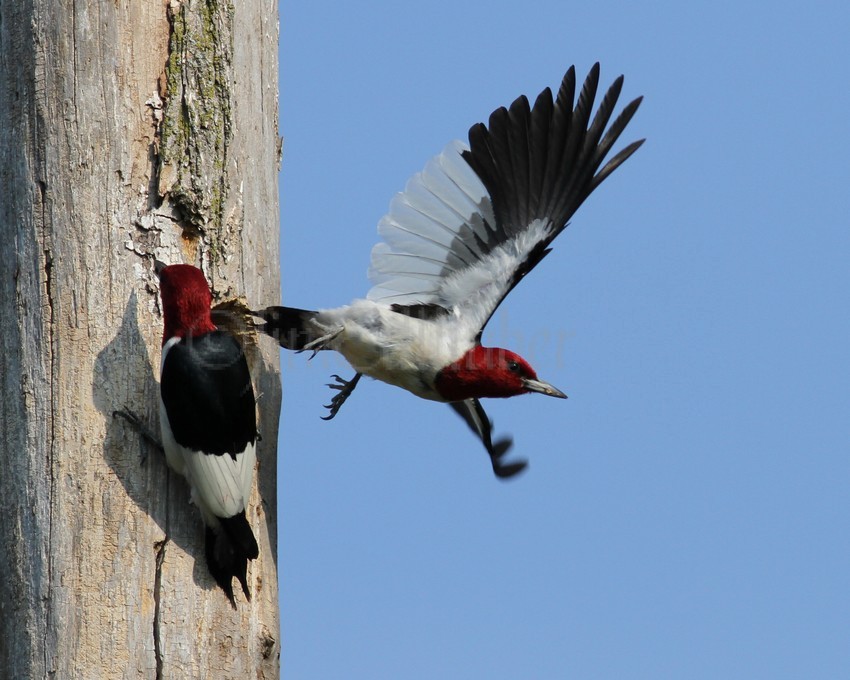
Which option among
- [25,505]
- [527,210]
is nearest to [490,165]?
[527,210]

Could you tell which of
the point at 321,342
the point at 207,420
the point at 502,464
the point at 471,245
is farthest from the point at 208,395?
the point at 502,464

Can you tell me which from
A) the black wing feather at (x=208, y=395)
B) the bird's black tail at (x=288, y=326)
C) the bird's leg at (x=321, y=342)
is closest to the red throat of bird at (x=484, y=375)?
the bird's leg at (x=321, y=342)

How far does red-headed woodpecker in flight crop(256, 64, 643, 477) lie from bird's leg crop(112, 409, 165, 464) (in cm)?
107

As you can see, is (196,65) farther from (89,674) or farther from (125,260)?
(89,674)

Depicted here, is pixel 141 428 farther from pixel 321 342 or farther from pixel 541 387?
pixel 541 387

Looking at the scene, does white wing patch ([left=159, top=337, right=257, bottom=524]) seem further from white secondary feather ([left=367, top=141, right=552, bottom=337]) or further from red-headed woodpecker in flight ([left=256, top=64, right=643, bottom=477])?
white secondary feather ([left=367, top=141, right=552, bottom=337])

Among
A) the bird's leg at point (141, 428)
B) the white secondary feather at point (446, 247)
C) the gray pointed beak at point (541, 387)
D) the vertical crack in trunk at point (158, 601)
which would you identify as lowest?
the vertical crack in trunk at point (158, 601)

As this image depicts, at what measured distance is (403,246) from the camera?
4.46m

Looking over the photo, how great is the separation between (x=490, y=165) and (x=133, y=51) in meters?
1.51

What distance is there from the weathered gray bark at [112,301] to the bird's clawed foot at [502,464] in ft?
4.66

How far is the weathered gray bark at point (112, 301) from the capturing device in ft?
10.4

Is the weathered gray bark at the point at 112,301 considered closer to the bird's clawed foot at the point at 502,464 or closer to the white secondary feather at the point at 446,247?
the white secondary feather at the point at 446,247

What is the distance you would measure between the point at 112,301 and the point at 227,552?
33.3 inches

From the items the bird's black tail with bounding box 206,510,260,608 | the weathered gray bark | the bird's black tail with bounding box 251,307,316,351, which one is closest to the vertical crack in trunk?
the weathered gray bark
